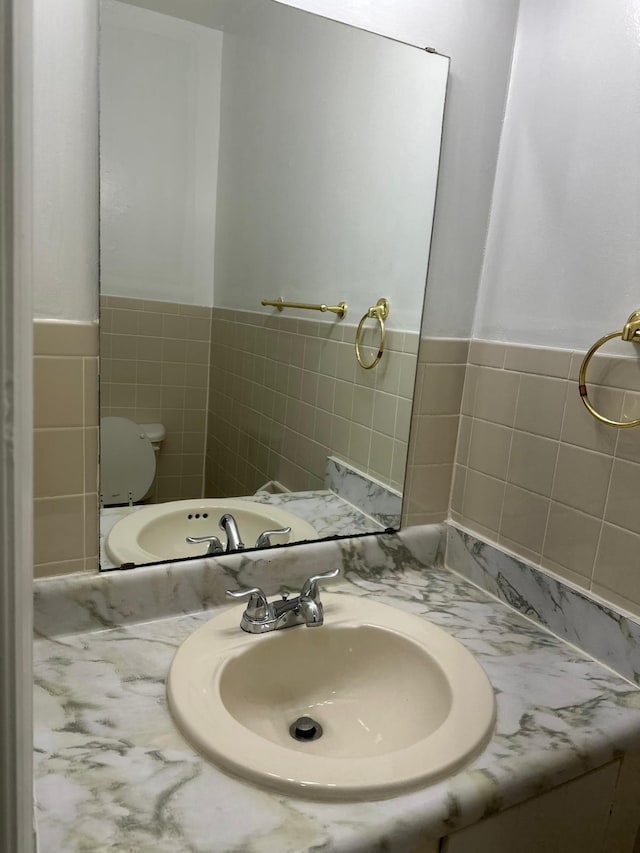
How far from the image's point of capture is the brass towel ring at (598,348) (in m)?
0.93

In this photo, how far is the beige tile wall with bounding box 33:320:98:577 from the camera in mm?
885

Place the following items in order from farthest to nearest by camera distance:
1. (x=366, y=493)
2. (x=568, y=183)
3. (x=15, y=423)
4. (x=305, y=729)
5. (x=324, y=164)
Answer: (x=366, y=493), (x=324, y=164), (x=568, y=183), (x=305, y=729), (x=15, y=423)

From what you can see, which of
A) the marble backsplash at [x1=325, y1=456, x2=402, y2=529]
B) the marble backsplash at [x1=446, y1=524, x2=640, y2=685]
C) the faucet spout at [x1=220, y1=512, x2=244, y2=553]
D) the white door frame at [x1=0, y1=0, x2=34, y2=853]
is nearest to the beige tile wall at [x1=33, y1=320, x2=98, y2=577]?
the faucet spout at [x1=220, y1=512, x2=244, y2=553]

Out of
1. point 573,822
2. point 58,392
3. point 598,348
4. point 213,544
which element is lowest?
point 573,822

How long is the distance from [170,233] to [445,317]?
550mm

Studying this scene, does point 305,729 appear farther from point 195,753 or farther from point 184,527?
point 184,527

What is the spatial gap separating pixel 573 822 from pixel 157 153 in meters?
1.16

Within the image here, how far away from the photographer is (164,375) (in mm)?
1063

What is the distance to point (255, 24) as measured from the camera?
1.02 metres

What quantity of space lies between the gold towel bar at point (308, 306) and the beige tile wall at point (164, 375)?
0.14m

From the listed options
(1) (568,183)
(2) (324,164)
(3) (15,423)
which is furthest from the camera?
(2) (324,164)

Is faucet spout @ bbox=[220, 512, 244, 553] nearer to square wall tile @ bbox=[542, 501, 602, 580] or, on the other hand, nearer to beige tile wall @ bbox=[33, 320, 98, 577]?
beige tile wall @ bbox=[33, 320, 98, 577]

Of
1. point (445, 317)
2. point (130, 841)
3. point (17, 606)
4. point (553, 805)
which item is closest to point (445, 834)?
point (553, 805)

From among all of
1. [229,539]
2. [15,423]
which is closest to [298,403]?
[229,539]
